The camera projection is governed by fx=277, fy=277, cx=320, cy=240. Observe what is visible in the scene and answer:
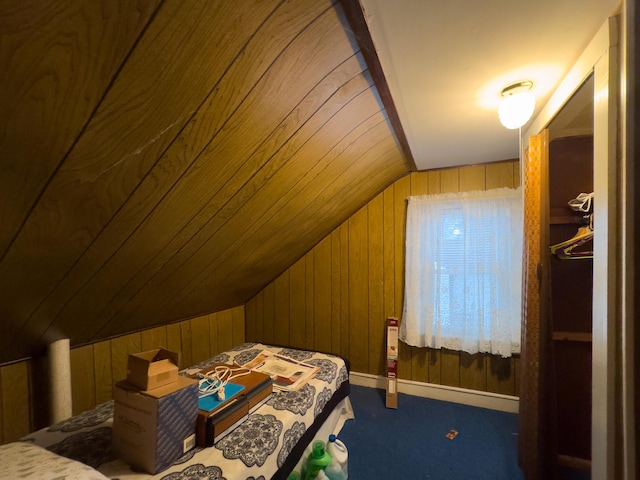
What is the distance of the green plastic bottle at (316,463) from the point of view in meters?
1.41

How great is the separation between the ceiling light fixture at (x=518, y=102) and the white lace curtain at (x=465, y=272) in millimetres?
1058

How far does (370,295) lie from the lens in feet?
8.70

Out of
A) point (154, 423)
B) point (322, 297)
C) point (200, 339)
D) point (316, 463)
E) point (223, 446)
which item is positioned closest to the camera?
Result: point (154, 423)

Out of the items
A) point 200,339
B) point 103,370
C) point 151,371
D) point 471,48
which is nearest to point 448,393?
point 200,339

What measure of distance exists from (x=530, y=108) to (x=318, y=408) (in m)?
1.89

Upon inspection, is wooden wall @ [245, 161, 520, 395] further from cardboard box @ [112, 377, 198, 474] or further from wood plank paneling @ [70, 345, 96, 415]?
cardboard box @ [112, 377, 198, 474]

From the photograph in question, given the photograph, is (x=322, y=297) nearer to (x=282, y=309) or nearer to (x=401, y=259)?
(x=282, y=309)

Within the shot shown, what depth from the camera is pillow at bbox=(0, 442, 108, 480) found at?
0.77 m

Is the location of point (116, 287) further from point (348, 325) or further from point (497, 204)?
point (497, 204)

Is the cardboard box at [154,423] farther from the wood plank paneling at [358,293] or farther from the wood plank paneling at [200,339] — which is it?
the wood plank paneling at [358,293]

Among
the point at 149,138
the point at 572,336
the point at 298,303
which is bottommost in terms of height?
the point at 298,303

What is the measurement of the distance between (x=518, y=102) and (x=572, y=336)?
1.38m

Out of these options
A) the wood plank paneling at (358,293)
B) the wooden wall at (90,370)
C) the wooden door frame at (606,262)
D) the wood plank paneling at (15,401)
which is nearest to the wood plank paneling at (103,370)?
the wooden wall at (90,370)

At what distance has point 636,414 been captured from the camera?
2.52 ft
